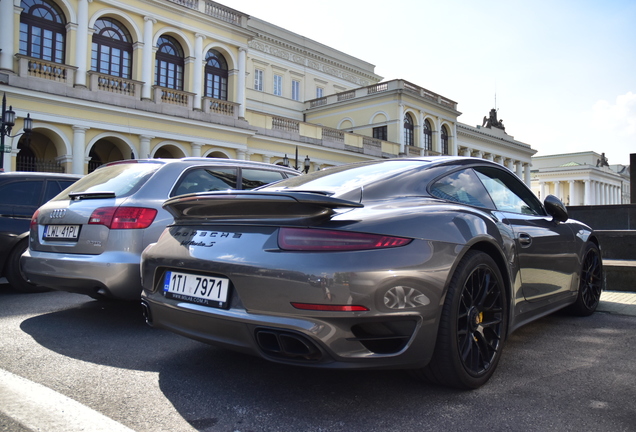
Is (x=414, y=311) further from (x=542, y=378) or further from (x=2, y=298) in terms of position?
(x=2, y=298)

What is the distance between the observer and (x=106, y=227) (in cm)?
399

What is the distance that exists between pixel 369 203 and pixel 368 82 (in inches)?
2054

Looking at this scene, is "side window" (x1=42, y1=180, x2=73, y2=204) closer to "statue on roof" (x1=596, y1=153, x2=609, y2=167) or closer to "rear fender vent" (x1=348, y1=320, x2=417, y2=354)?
"rear fender vent" (x1=348, y1=320, x2=417, y2=354)

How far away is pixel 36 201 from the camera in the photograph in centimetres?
639

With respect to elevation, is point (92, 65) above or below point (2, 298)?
above

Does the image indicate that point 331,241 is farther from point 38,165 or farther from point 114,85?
point 114,85

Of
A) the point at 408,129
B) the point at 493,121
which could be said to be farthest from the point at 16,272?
the point at 493,121

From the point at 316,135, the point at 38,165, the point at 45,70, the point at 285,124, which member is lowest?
the point at 38,165

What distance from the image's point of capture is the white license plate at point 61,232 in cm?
413

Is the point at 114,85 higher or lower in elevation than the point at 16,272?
higher

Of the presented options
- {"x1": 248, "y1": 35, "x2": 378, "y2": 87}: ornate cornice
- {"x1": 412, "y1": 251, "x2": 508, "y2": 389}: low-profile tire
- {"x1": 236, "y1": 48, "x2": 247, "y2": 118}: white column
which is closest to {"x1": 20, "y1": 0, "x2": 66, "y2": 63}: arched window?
{"x1": 236, "y1": 48, "x2": 247, "y2": 118}: white column

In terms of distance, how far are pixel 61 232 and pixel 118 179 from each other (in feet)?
2.15

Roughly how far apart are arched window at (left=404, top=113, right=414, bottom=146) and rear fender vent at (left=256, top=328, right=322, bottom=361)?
4028 cm

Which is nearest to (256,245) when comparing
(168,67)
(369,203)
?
(369,203)
